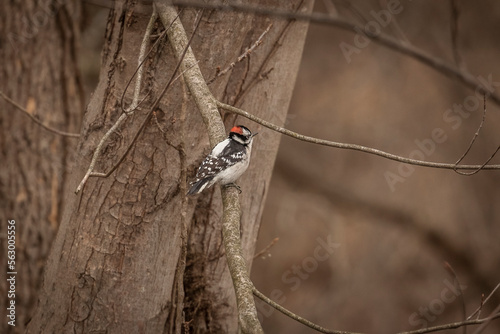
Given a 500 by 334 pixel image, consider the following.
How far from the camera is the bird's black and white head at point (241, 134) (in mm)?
2978

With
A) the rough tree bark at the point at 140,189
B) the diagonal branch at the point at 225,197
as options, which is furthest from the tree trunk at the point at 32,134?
the diagonal branch at the point at 225,197

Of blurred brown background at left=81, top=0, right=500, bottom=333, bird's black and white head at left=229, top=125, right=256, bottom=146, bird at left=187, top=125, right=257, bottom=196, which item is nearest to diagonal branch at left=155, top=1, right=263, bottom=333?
bird at left=187, top=125, right=257, bottom=196

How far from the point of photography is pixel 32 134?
4445 millimetres

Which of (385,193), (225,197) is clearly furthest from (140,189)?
(385,193)

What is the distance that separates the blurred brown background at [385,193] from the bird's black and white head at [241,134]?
5.14m

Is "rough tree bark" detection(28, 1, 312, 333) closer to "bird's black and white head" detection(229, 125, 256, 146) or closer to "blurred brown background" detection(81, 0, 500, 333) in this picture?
"bird's black and white head" detection(229, 125, 256, 146)

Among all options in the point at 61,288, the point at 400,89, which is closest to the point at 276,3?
the point at 61,288

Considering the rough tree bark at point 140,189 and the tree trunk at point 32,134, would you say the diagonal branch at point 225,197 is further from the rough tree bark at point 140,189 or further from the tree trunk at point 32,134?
the tree trunk at point 32,134

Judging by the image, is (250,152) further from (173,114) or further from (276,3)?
(276,3)

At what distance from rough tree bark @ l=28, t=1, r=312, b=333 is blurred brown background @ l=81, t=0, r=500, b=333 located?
16.6 ft

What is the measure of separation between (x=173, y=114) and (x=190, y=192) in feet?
1.51

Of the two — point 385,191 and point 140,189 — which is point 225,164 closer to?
point 140,189

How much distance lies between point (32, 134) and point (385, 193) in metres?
6.00

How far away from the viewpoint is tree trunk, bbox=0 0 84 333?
433cm
